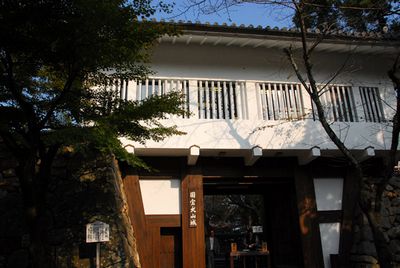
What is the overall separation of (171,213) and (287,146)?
3.44 m

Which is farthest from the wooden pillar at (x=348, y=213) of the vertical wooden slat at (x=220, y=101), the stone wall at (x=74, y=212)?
the stone wall at (x=74, y=212)

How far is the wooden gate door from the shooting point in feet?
29.3

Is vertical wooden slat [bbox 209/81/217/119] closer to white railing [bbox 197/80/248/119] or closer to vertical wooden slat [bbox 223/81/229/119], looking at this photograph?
white railing [bbox 197/80/248/119]

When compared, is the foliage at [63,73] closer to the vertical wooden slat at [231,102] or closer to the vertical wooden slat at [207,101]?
the vertical wooden slat at [207,101]

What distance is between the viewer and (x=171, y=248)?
9.01 m

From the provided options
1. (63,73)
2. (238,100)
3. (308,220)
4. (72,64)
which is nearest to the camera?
(72,64)

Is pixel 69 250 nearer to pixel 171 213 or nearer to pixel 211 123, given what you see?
pixel 171 213

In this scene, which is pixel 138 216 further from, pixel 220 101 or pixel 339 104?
pixel 339 104

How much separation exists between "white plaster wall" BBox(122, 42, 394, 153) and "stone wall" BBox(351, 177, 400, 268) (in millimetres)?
1520

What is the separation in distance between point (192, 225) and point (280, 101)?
400 centimetres

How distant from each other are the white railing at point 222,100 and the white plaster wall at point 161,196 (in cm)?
201

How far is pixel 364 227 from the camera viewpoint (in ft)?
29.9

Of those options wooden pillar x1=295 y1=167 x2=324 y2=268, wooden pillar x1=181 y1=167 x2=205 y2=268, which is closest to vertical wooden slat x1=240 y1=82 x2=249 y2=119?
wooden pillar x1=181 y1=167 x2=205 y2=268

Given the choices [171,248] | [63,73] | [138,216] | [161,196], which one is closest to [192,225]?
[171,248]
